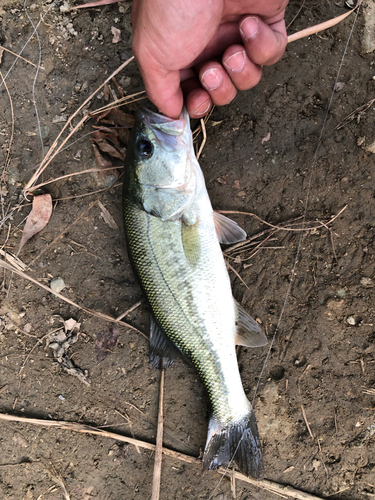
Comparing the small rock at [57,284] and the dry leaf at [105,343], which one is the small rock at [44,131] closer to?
the small rock at [57,284]

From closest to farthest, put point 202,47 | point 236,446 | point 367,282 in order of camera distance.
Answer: point 202,47, point 236,446, point 367,282

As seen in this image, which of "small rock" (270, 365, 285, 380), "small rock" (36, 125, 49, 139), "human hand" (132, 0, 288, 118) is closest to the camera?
"human hand" (132, 0, 288, 118)

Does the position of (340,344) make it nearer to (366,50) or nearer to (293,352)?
(293,352)

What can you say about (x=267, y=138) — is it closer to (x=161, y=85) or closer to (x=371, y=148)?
(x=371, y=148)

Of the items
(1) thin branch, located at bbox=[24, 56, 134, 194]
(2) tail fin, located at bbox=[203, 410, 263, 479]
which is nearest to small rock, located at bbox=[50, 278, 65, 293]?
(1) thin branch, located at bbox=[24, 56, 134, 194]

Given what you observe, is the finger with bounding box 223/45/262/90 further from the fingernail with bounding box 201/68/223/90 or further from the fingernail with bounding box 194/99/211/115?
the fingernail with bounding box 194/99/211/115

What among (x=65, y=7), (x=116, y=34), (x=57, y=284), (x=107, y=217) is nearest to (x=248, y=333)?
(x=107, y=217)
